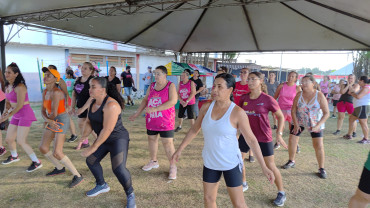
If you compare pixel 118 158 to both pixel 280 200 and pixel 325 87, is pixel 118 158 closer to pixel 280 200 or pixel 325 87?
pixel 280 200

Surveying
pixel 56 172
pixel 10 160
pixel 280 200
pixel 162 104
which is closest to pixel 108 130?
pixel 162 104

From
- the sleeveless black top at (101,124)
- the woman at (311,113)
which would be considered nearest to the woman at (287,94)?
the woman at (311,113)

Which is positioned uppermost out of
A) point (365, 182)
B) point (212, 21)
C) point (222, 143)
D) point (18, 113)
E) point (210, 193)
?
point (212, 21)

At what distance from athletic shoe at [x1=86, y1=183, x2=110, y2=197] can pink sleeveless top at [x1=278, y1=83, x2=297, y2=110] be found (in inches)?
161

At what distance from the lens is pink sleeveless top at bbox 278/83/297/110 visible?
16.9 ft

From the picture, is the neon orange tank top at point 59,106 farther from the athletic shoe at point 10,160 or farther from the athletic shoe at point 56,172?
the athletic shoe at point 10,160

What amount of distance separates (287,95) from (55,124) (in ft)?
15.4

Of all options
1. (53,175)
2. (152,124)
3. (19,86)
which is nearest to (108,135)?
(152,124)

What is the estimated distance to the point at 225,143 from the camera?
6.86 ft

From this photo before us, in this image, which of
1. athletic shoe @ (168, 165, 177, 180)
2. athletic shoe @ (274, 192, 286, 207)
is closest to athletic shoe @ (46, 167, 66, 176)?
athletic shoe @ (168, 165, 177, 180)

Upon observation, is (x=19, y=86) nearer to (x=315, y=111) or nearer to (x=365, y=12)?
(x=315, y=111)

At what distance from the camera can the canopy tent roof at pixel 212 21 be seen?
645cm

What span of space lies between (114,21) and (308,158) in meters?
7.49

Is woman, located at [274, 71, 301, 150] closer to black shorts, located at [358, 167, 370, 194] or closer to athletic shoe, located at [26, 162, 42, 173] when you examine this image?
black shorts, located at [358, 167, 370, 194]
